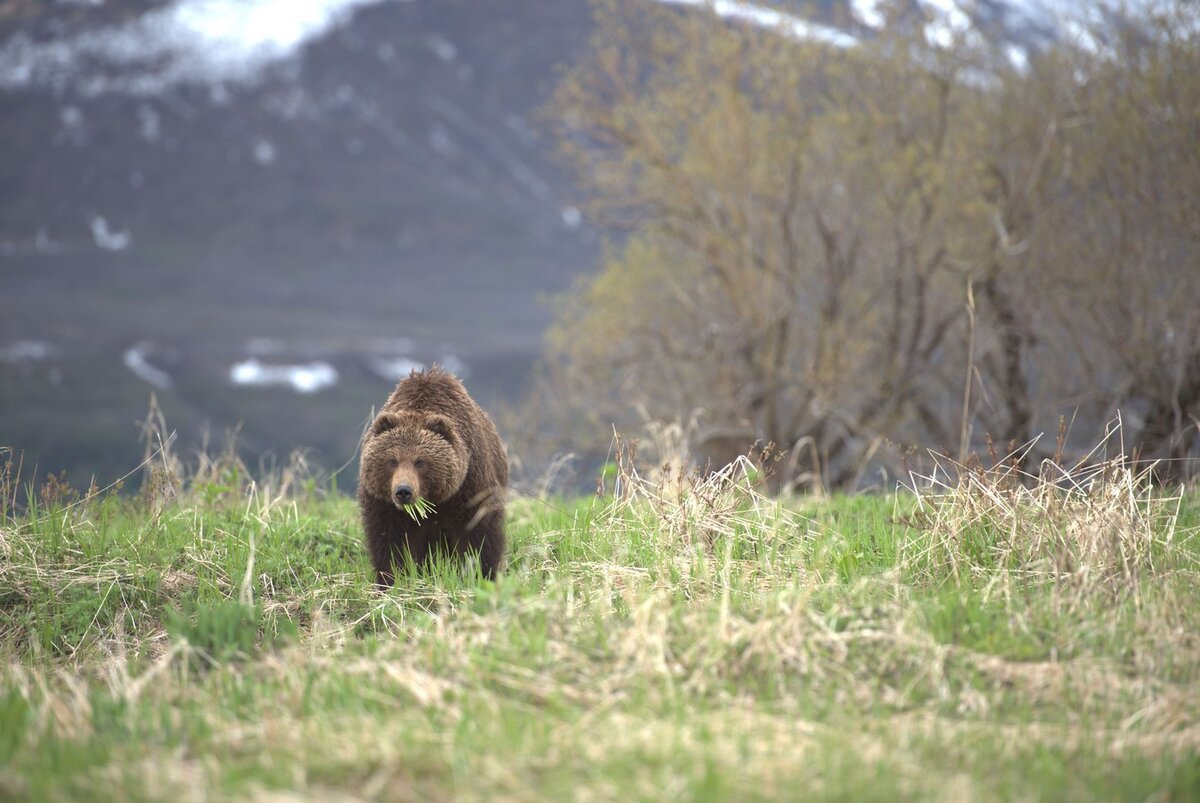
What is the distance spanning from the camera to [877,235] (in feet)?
50.1

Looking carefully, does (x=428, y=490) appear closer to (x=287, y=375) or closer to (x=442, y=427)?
(x=442, y=427)

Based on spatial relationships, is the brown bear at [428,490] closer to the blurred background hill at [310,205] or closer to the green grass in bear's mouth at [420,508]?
the green grass in bear's mouth at [420,508]

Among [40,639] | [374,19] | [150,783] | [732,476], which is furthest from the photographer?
[374,19]

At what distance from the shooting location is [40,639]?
16.6ft

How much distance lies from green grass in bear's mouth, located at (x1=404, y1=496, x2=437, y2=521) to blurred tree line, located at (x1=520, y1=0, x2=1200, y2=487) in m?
7.45

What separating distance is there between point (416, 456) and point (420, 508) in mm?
281

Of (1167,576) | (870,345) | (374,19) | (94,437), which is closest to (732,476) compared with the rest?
(1167,576)

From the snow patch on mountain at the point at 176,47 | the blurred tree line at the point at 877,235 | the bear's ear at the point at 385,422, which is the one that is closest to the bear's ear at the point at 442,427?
the bear's ear at the point at 385,422

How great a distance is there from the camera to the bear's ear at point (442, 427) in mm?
5488

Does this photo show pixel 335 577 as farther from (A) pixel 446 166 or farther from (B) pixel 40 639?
(A) pixel 446 166

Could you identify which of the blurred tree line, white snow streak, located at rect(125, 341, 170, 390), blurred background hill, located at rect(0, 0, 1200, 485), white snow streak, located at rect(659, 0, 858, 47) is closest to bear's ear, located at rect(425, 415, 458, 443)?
blurred background hill, located at rect(0, 0, 1200, 485)

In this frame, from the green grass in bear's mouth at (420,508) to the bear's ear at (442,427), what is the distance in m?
0.35

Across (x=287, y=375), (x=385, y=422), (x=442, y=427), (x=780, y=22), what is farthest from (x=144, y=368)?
(x=442, y=427)

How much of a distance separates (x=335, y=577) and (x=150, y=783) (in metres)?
2.79
